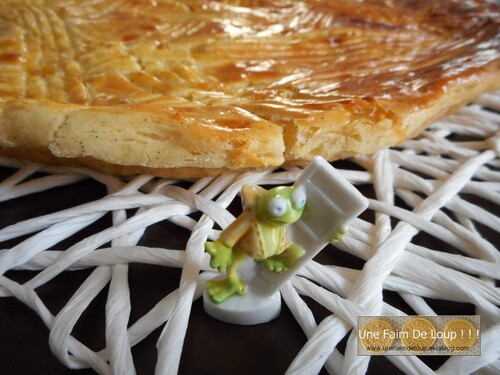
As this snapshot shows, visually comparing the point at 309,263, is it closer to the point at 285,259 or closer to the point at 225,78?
the point at 285,259

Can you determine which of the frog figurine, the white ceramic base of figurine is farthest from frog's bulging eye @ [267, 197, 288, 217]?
the white ceramic base of figurine

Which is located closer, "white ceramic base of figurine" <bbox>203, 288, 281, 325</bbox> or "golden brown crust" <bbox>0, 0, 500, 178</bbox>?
"white ceramic base of figurine" <bbox>203, 288, 281, 325</bbox>

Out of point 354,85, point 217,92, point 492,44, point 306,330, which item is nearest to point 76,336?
point 306,330

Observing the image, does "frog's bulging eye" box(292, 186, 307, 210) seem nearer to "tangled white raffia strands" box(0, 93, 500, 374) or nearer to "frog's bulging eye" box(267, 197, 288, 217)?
"frog's bulging eye" box(267, 197, 288, 217)

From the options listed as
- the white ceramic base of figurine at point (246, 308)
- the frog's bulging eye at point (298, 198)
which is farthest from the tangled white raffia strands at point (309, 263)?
the frog's bulging eye at point (298, 198)

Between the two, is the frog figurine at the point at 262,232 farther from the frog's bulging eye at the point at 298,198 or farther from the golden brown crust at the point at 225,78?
the golden brown crust at the point at 225,78

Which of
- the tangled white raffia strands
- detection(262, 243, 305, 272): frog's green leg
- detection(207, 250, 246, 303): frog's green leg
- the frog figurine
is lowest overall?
the tangled white raffia strands

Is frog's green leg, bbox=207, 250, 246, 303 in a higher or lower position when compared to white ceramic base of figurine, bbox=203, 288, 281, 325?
higher
